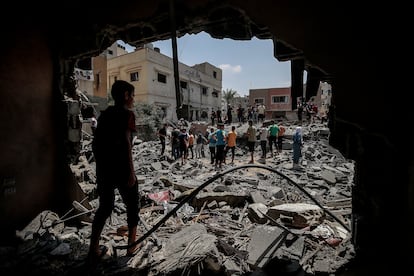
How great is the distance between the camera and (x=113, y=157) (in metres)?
2.68

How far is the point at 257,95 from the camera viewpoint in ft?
129

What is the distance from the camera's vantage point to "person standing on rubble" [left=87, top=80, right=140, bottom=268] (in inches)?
105

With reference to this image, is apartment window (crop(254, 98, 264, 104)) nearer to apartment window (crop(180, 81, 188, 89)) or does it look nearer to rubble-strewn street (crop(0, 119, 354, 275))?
apartment window (crop(180, 81, 188, 89))

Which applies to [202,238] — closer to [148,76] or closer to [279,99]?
[148,76]

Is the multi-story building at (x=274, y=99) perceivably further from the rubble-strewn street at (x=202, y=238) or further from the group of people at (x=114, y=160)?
the group of people at (x=114, y=160)

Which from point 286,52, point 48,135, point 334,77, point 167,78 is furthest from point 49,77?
point 167,78

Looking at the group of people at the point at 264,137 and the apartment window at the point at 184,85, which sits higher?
the apartment window at the point at 184,85

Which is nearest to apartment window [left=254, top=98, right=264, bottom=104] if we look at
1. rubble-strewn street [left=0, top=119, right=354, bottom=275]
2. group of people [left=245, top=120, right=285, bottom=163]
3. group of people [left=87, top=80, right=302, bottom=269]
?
group of people [left=245, top=120, right=285, bottom=163]

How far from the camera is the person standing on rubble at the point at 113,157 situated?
2674 millimetres

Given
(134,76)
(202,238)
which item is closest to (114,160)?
(202,238)

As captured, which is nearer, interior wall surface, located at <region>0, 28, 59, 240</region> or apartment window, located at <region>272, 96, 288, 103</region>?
interior wall surface, located at <region>0, 28, 59, 240</region>

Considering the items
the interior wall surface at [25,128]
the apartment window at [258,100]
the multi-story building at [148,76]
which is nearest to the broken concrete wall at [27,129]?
the interior wall surface at [25,128]

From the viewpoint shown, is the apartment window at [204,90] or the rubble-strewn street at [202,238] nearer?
the rubble-strewn street at [202,238]

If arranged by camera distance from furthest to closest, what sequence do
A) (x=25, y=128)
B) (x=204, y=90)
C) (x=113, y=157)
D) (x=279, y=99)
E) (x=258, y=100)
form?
(x=258, y=100)
(x=279, y=99)
(x=204, y=90)
(x=25, y=128)
(x=113, y=157)
